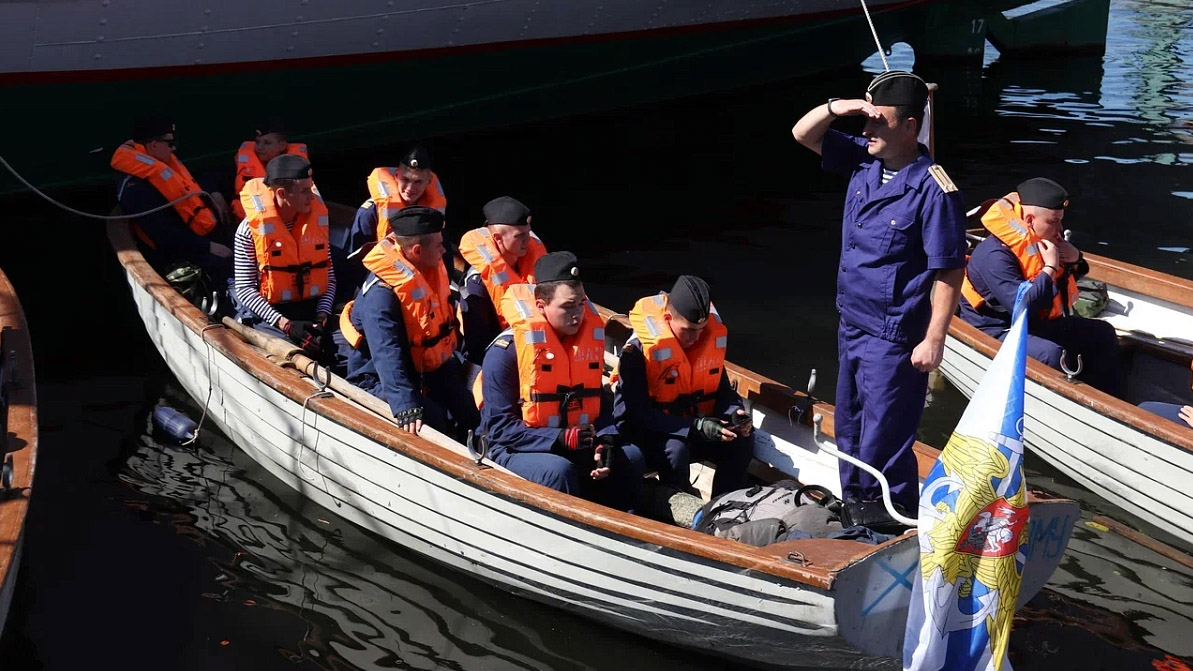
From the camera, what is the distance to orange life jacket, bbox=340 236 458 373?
5445mm

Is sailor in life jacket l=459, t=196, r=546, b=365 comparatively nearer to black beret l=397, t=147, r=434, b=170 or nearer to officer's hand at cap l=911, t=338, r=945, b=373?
black beret l=397, t=147, r=434, b=170

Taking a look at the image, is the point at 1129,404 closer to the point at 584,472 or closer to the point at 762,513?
the point at 762,513

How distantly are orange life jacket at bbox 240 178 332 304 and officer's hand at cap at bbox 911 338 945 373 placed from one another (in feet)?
11.3

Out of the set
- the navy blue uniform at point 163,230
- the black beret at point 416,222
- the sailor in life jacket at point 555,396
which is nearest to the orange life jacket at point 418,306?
the black beret at point 416,222

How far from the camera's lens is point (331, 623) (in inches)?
199

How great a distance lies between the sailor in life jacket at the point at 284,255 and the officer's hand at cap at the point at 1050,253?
3.79 metres

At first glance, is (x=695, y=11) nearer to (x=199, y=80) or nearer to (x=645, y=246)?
(x=645, y=246)

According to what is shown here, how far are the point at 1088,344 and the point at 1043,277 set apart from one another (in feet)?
1.84

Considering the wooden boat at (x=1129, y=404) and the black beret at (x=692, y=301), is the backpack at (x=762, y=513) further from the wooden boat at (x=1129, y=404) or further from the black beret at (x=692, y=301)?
the wooden boat at (x=1129, y=404)

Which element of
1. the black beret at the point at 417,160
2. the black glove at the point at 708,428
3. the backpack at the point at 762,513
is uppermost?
the black beret at the point at 417,160

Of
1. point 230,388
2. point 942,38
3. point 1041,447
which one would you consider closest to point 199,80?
point 230,388

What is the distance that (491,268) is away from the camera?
6.23m

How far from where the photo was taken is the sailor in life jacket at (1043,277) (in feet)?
20.6

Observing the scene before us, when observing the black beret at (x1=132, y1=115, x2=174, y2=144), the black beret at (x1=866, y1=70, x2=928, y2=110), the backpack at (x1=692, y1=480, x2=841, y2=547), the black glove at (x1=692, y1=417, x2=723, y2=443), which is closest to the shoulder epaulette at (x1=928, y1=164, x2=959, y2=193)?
the black beret at (x1=866, y1=70, x2=928, y2=110)
